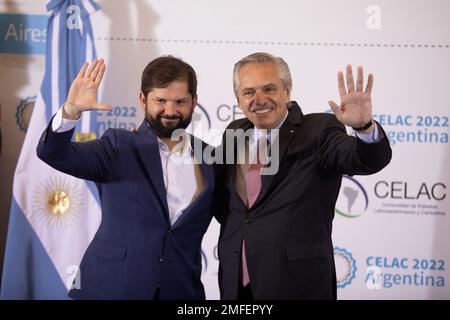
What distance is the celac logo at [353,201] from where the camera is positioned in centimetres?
409

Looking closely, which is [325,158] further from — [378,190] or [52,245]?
[52,245]

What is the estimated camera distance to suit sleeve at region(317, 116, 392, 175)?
230cm

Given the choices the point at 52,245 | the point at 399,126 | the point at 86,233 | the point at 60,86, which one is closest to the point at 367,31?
the point at 399,126

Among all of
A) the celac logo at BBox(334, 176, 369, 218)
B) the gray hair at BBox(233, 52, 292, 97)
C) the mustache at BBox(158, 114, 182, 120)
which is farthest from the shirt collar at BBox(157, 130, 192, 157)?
the celac logo at BBox(334, 176, 369, 218)

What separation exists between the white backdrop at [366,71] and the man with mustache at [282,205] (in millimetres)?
1458

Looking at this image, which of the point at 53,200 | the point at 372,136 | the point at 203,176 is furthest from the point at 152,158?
the point at 53,200

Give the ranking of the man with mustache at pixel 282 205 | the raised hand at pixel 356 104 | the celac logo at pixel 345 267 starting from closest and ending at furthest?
the raised hand at pixel 356 104 → the man with mustache at pixel 282 205 → the celac logo at pixel 345 267

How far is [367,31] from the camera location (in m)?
4.04

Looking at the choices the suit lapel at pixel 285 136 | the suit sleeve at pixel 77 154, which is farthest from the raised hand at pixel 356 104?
the suit sleeve at pixel 77 154

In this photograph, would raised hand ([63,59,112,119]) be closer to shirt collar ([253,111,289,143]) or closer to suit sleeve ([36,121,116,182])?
suit sleeve ([36,121,116,182])

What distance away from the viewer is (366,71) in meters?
4.04

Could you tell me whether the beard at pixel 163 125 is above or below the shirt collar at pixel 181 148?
above

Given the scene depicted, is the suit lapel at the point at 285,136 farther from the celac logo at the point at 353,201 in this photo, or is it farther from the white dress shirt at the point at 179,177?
the celac logo at the point at 353,201
